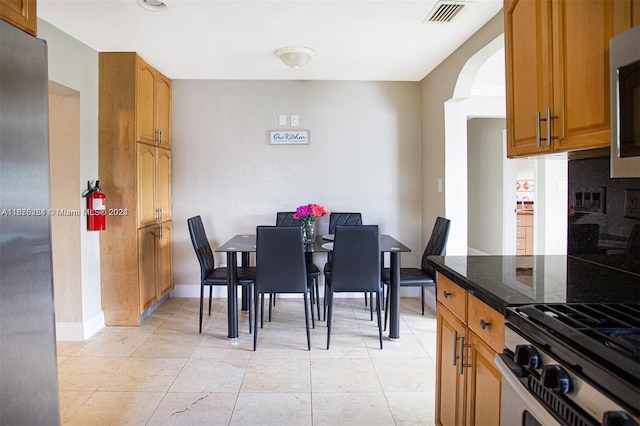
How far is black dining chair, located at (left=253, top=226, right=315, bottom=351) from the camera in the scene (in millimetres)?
2965

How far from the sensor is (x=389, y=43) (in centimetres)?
326

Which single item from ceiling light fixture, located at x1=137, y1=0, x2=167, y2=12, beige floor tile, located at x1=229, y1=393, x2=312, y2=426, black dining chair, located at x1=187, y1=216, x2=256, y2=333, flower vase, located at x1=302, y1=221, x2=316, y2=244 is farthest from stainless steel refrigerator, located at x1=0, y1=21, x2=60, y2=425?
flower vase, located at x1=302, y1=221, x2=316, y2=244

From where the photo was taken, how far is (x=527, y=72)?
170cm

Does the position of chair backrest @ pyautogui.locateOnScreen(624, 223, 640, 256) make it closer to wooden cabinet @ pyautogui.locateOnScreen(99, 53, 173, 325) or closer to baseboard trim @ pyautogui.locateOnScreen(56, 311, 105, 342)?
wooden cabinet @ pyautogui.locateOnScreen(99, 53, 173, 325)

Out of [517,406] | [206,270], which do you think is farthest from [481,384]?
[206,270]

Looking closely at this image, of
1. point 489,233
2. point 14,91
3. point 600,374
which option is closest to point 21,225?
point 14,91

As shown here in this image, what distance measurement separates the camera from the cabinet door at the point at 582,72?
1.29 m

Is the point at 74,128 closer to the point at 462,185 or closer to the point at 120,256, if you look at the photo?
the point at 120,256

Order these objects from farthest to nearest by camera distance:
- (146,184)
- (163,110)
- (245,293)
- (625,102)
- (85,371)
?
(163,110) < (245,293) < (146,184) < (85,371) < (625,102)

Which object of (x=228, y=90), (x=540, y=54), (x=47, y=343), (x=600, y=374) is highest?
(x=228, y=90)

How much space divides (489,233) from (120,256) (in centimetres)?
Answer: 520

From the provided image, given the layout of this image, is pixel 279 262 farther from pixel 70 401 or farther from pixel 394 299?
pixel 70 401

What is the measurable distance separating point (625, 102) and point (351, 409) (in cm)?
192

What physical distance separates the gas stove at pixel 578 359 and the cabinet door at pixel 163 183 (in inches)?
144
